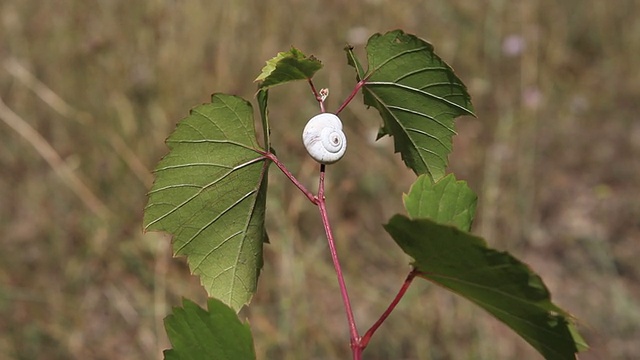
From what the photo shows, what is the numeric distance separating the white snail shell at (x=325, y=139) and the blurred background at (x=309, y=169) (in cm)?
122

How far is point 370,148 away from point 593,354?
93 centimetres

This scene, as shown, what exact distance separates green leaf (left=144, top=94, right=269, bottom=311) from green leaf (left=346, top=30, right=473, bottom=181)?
8 cm

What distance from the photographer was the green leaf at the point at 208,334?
36 cm

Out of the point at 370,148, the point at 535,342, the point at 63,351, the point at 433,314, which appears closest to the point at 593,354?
the point at 433,314

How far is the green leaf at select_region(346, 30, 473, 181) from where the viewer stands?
0.42m

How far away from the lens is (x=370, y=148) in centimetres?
249

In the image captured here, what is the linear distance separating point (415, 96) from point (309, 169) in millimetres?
1453

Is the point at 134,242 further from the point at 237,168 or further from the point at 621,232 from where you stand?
the point at 237,168

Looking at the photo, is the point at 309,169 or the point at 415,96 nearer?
the point at 415,96

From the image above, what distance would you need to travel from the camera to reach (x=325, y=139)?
42 centimetres

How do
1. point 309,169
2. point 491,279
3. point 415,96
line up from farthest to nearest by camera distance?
point 309,169 < point 415,96 < point 491,279

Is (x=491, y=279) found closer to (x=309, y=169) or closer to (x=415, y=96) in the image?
(x=415, y=96)

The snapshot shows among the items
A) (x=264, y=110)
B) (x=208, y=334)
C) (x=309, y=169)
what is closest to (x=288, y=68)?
(x=264, y=110)

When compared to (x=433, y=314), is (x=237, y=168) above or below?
below
